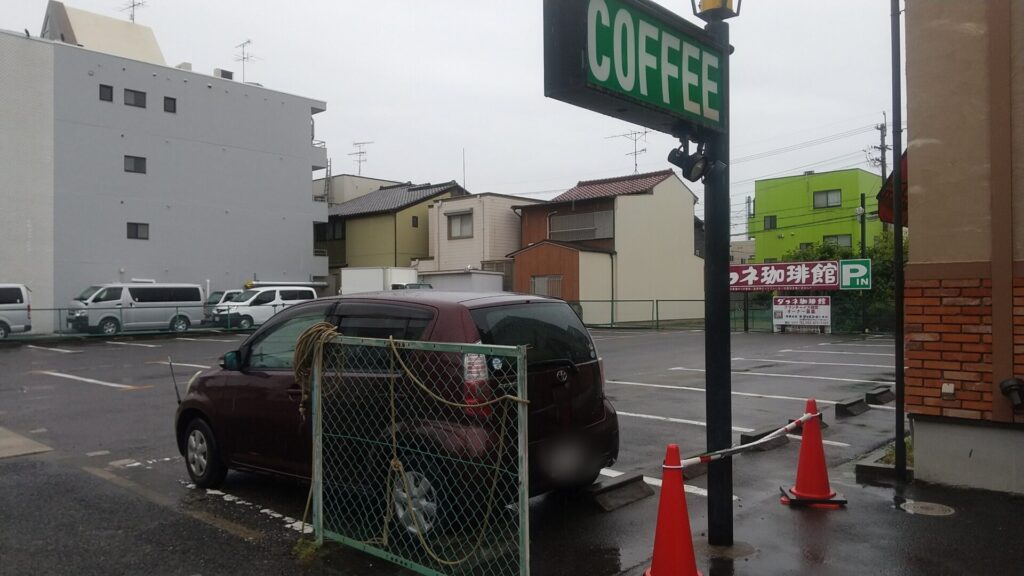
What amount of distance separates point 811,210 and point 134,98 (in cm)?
3845

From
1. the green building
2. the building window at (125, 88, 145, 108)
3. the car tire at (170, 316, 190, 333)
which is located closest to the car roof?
the car tire at (170, 316, 190, 333)

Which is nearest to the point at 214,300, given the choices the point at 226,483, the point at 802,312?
the point at 802,312

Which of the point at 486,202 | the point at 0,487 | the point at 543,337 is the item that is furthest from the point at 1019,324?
the point at 486,202

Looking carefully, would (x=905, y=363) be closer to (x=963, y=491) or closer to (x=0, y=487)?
(x=963, y=491)

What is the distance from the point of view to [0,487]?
21.0ft

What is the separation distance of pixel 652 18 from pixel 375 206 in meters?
39.2

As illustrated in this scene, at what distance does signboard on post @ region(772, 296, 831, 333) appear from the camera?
27078 mm

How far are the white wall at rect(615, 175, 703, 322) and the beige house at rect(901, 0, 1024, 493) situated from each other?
91.6 feet

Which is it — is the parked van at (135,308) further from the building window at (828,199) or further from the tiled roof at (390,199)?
the building window at (828,199)

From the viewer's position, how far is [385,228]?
133 feet

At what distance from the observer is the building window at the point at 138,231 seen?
32094mm

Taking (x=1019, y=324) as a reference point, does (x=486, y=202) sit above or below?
above

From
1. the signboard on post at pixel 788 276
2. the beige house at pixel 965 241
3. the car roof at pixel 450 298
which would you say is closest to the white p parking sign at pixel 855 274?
the signboard on post at pixel 788 276

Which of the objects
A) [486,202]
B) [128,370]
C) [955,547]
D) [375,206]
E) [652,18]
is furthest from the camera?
[375,206]
